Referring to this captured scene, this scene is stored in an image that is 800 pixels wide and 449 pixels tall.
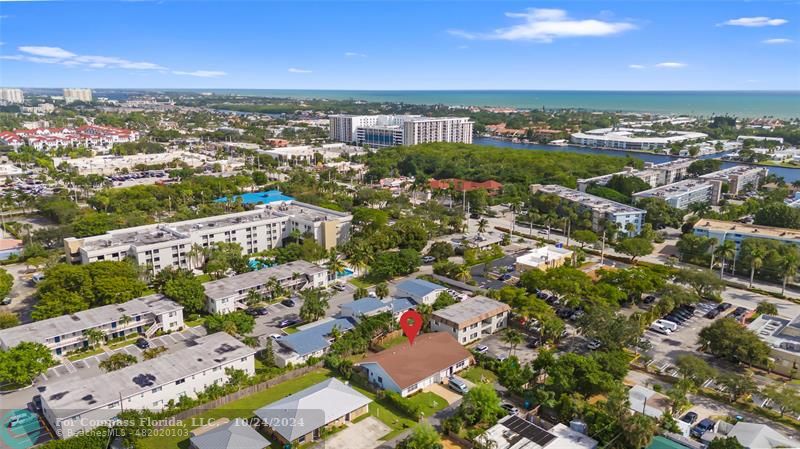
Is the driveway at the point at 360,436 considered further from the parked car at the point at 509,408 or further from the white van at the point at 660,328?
the white van at the point at 660,328

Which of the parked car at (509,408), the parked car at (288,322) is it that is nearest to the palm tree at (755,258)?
the parked car at (509,408)

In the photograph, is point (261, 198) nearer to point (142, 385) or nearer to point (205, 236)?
point (205, 236)

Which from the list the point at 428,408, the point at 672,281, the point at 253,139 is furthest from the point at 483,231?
the point at 253,139

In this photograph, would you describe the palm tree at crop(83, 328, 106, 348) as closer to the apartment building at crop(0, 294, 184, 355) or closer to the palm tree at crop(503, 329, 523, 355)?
the apartment building at crop(0, 294, 184, 355)

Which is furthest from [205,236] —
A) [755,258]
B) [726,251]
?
[755,258]

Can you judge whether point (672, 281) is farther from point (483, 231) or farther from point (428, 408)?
point (428, 408)

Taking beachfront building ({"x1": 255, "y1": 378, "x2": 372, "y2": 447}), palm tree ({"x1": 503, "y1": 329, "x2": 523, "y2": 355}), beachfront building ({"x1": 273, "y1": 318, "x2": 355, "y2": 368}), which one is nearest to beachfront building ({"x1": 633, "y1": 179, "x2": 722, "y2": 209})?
palm tree ({"x1": 503, "y1": 329, "x2": 523, "y2": 355})
